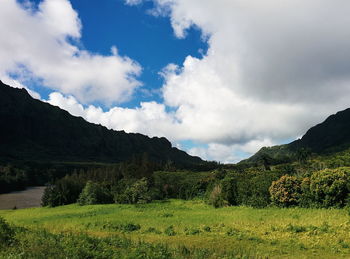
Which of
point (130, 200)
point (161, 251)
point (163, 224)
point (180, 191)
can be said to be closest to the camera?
point (161, 251)

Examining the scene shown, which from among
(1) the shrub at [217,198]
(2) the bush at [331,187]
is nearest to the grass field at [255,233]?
(2) the bush at [331,187]

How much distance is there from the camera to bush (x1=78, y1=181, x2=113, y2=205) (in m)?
59.0

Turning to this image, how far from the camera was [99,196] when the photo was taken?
6031cm

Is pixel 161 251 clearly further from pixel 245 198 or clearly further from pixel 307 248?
pixel 245 198

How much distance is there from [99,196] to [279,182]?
36.9 meters

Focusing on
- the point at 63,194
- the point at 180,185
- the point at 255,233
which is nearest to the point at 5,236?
the point at 255,233

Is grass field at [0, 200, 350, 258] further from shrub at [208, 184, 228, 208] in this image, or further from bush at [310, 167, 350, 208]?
shrub at [208, 184, 228, 208]

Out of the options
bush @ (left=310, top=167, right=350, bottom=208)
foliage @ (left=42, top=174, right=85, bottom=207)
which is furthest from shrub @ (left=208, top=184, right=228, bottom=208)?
foliage @ (left=42, top=174, right=85, bottom=207)

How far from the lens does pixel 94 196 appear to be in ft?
194

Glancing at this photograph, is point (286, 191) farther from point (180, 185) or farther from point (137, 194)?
point (180, 185)

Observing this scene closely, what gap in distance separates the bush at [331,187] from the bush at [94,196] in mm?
40432

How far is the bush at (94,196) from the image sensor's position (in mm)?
58991

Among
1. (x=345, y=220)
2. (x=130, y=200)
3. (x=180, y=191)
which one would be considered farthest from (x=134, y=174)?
(x=345, y=220)

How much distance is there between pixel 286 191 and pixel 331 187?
5.43m
